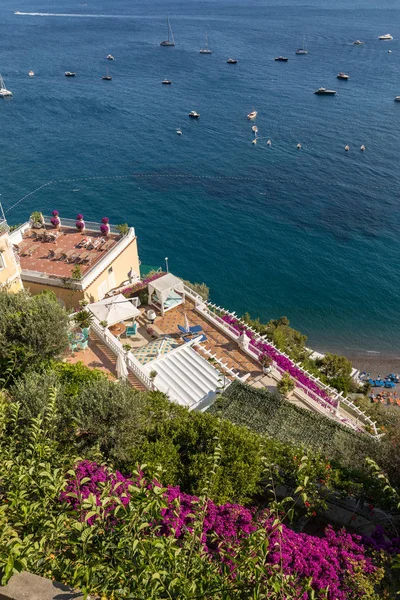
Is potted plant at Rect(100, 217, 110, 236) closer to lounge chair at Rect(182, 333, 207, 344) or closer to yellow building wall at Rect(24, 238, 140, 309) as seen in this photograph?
yellow building wall at Rect(24, 238, 140, 309)

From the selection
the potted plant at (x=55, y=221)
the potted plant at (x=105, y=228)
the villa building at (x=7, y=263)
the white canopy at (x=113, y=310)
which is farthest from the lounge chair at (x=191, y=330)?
the potted plant at (x=55, y=221)

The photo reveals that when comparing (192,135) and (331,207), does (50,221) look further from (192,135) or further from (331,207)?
(192,135)

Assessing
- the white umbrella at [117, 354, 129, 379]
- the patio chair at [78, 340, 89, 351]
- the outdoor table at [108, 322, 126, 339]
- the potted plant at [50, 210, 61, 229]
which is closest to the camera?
the white umbrella at [117, 354, 129, 379]

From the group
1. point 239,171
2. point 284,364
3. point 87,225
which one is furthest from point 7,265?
point 239,171

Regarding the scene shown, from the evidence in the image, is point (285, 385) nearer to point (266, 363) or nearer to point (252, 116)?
point (266, 363)

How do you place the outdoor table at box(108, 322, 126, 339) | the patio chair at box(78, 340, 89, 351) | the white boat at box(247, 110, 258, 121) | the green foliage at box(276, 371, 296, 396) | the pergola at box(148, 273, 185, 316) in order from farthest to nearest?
1. the white boat at box(247, 110, 258, 121)
2. the pergola at box(148, 273, 185, 316)
3. the outdoor table at box(108, 322, 126, 339)
4. the patio chair at box(78, 340, 89, 351)
5. the green foliage at box(276, 371, 296, 396)

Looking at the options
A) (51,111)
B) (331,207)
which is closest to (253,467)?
(331,207)

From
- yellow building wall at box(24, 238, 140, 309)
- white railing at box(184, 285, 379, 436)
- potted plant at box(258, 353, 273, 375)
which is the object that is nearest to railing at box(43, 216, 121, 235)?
yellow building wall at box(24, 238, 140, 309)
